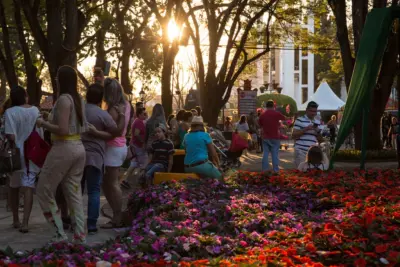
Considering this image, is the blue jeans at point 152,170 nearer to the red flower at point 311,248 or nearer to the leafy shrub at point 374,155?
the red flower at point 311,248

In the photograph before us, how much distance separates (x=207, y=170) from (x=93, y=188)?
2.24 meters

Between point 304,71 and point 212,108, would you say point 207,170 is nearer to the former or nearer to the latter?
point 212,108

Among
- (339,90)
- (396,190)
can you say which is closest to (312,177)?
(396,190)

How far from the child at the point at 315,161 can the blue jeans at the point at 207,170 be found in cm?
124

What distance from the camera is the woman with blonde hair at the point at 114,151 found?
9430 mm

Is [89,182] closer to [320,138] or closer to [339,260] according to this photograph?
[339,260]

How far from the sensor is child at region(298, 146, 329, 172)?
441 inches

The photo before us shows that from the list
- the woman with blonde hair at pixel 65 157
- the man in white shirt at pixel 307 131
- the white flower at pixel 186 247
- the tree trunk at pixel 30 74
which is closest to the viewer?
the white flower at pixel 186 247

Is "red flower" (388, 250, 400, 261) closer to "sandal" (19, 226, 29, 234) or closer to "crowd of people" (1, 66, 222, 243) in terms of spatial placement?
"crowd of people" (1, 66, 222, 243)

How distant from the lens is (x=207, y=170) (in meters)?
10.8

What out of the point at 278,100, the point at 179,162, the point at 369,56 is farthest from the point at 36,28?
the point at 278,100

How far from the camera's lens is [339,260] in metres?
4.85

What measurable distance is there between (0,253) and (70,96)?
248 cm

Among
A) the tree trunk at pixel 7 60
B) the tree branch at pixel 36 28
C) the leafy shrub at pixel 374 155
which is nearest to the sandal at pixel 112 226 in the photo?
the tree branch at pixel 36 28
